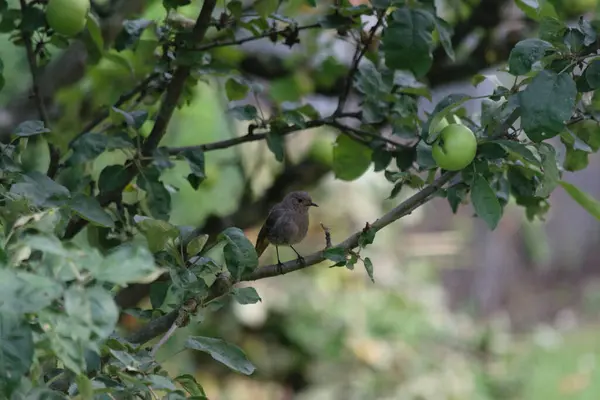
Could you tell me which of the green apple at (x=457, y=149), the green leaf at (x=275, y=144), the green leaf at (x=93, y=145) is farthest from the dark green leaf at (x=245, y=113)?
the green apple at (x=457, y=149)

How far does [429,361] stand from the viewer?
9.87 feet

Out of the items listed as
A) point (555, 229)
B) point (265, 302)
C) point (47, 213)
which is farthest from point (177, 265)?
point (555, 229)

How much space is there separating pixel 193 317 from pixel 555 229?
4.69m

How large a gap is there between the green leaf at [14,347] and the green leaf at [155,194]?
0.54 meters

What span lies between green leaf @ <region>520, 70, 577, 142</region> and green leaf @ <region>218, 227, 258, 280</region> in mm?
303

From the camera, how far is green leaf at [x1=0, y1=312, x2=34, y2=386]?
21.9 inches

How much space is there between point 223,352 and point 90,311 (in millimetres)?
293

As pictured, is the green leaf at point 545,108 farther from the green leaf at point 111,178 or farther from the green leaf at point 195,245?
the green leaf at point 111,178

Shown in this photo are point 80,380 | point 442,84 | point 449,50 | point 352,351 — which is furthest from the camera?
point 352,351

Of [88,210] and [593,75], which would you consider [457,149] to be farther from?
[88,210]

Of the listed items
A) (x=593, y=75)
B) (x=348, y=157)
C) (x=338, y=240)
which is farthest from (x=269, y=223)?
(x=338, y=240)

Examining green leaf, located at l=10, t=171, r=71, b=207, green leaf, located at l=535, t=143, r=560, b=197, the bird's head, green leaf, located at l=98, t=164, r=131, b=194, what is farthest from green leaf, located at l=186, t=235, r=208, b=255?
the bird's head

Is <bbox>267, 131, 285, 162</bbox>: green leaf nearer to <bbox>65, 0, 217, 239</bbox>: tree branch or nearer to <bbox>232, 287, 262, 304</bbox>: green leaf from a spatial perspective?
<bbox>65, 0, 217, 239</bbox>: tree branch

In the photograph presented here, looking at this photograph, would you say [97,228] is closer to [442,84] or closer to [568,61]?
[568,61]
